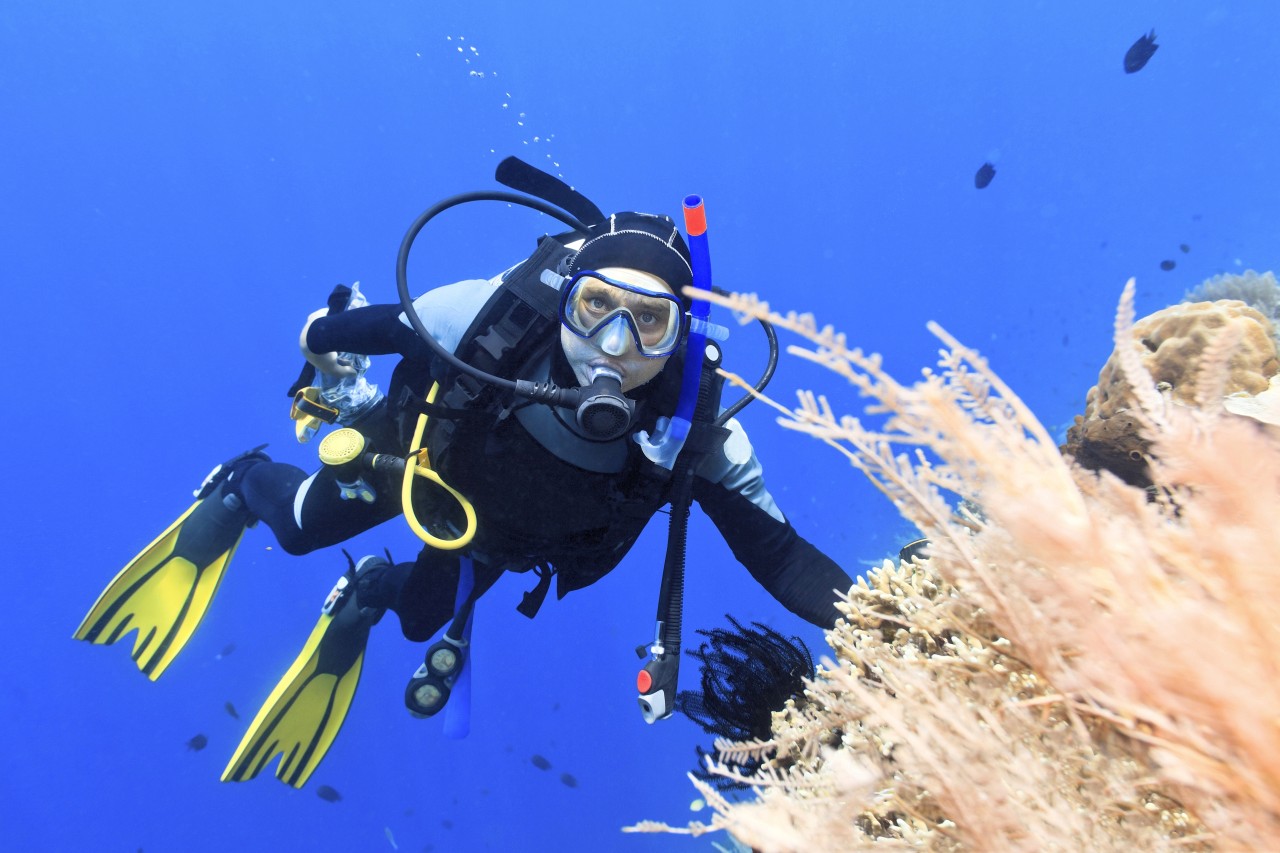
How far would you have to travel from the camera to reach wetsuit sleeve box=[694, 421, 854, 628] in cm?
316

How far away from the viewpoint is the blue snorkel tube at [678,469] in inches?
106

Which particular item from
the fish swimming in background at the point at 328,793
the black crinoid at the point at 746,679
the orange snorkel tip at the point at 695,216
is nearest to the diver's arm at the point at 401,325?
the orange snorkel tip at the point at 695,216

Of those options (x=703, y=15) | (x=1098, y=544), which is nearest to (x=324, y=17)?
(x=703, y=15)

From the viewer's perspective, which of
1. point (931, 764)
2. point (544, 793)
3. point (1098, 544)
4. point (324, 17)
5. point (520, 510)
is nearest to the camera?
point (1098, 544)

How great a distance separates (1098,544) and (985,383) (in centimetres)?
35

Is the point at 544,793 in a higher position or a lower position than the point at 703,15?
lower

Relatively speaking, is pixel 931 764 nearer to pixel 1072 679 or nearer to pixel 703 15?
pixel 1072 679

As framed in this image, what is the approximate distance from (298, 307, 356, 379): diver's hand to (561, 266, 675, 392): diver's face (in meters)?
1.71

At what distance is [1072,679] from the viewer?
103cm

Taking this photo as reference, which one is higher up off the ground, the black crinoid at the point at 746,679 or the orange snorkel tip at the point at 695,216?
the orange snorkel tip at the point at 695,216

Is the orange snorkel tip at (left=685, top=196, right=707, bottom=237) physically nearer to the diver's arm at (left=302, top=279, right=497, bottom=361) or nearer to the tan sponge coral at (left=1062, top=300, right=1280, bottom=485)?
the diver's arm at (left=302, top=279, right=497, bottom=361)

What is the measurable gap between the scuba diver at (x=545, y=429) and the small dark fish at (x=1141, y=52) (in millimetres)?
8271

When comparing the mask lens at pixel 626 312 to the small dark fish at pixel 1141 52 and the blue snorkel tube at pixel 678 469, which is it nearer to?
the blue snorkel tube at pixel 678 469

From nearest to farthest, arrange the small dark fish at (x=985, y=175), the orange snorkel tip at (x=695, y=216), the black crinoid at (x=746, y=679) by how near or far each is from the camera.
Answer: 1. the orange snorkel tip at (x=695, y=216)
2. the black crinoid at (x=746, y=679)
3. the small dark fish at (x=985, y=175)
